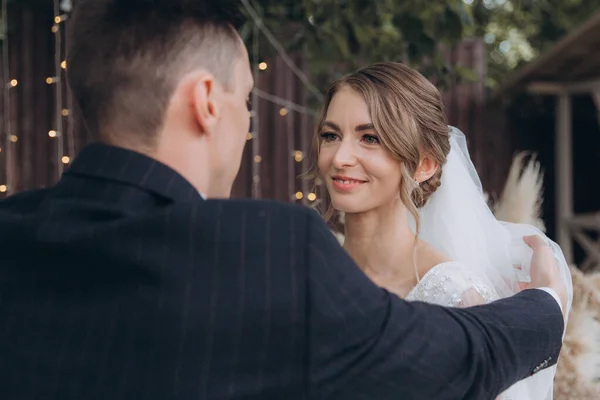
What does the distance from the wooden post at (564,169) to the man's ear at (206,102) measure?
7016 mm

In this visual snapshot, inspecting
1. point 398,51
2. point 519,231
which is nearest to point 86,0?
point 519,231

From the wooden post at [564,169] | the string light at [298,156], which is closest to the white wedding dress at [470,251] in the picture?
the string light at [298,156]

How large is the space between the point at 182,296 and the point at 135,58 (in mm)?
407

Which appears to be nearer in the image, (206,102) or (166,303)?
(166,303)

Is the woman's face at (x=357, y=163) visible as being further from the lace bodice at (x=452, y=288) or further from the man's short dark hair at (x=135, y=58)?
the man's short dark hair at (x=135, y=58)

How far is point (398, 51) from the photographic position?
13.6ft

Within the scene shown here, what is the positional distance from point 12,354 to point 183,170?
37 cm

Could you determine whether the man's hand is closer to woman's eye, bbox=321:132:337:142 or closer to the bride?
the bride

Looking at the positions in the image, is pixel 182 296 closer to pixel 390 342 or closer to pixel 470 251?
pixel 390 342

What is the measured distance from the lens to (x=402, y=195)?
217cm

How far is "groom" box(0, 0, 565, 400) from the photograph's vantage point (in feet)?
3.66

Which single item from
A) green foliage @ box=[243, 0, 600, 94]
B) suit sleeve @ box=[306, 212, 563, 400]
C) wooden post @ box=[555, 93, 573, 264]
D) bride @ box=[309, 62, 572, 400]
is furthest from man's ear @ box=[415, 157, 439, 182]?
wooden post @ box=[555, 93, 573, 264]

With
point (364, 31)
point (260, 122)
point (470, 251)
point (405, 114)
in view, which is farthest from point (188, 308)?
point (260, 122)

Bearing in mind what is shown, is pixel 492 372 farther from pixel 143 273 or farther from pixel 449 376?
pixel 143 273
